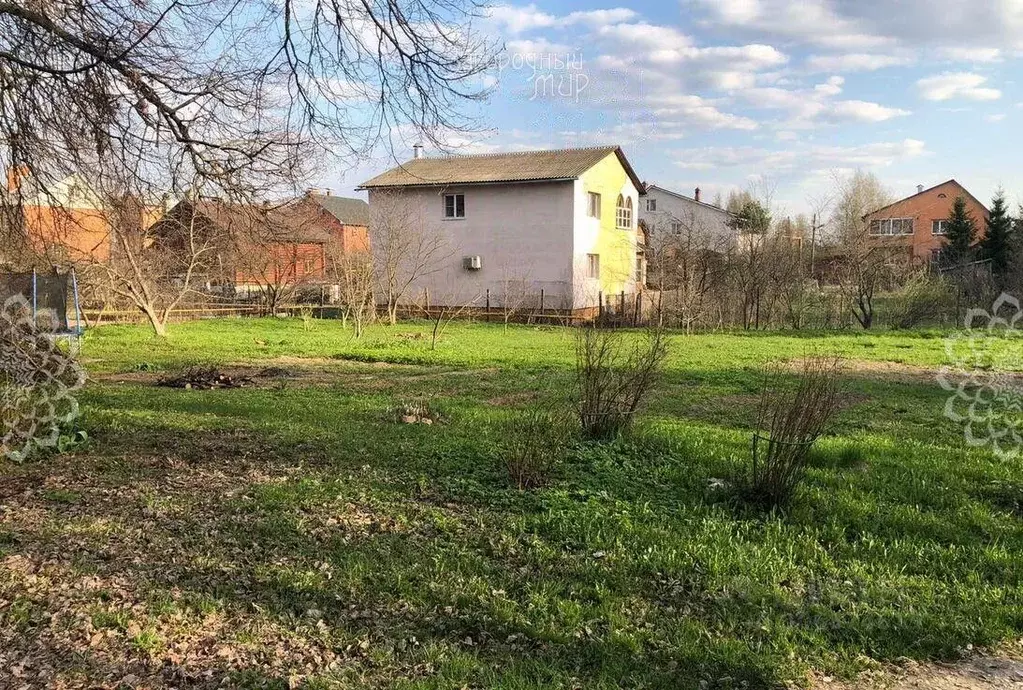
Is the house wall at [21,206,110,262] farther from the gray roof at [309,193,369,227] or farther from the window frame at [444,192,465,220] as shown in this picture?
the gray roof at [309,193,369,227]

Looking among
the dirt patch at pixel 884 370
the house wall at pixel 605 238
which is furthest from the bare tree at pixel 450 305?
the dirt patch at pixel 884 370

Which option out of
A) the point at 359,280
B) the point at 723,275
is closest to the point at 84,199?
the point at 359,280

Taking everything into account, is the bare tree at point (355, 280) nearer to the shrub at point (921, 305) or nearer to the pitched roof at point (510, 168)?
the pitched roof at point (510, 168)

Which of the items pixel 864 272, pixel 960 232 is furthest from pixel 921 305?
pixel 960 232

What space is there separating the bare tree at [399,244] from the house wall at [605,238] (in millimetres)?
6162

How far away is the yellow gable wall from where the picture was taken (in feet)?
106

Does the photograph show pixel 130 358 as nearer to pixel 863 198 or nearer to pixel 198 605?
pixel 198 605

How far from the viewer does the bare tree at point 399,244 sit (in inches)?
1134

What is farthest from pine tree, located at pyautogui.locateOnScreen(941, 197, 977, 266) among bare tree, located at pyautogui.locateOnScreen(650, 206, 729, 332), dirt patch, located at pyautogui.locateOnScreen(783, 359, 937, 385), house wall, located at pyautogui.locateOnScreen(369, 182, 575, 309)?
dirt patch, located at pyautogui.locateOnScreen(783, 359, 937, 385)

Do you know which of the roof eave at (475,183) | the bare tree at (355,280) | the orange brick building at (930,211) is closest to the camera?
the bare tree at (355,280)

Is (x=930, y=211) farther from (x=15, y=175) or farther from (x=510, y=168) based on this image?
(x=15, y=175)

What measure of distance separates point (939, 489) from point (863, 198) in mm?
49059

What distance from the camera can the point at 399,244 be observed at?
1142 inches

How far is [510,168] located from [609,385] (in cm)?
2667
